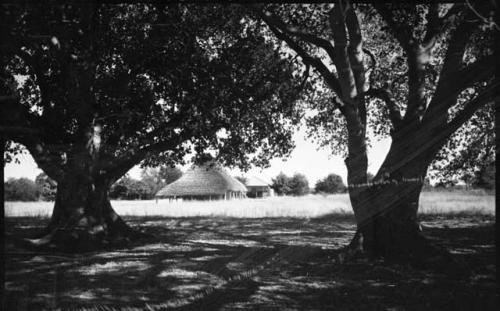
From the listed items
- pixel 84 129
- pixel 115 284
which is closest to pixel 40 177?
pixel 84 129

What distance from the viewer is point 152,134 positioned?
1354cm

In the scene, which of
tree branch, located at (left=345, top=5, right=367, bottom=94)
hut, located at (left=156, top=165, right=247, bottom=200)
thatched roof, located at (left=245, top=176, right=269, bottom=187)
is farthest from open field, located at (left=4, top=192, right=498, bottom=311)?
thatched roof, located at (left=245, top=176, right=269, bottom=187)

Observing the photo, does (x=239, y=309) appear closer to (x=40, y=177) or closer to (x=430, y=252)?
(x=430, y=252)

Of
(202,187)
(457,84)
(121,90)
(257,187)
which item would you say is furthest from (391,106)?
(257,187)

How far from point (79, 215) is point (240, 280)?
786cm

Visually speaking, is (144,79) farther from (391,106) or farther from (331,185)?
(331,185)

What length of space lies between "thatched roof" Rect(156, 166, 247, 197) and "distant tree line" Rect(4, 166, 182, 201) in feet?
13.5

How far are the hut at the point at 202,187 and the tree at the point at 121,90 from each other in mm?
39284

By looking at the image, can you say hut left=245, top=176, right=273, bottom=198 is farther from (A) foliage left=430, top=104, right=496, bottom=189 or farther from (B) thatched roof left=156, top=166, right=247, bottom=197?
(A) foliage left=430, top=104, right=496, bottom=189

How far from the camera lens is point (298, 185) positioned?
95062 mm

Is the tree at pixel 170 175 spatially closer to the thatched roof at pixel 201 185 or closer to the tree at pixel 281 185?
the tree at pixel 281 185

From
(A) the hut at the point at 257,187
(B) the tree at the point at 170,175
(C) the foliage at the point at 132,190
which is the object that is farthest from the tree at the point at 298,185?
(B) the tree at the point at 170,175

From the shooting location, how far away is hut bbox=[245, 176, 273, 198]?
81750 millimetres

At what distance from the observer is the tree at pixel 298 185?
92.9 m
